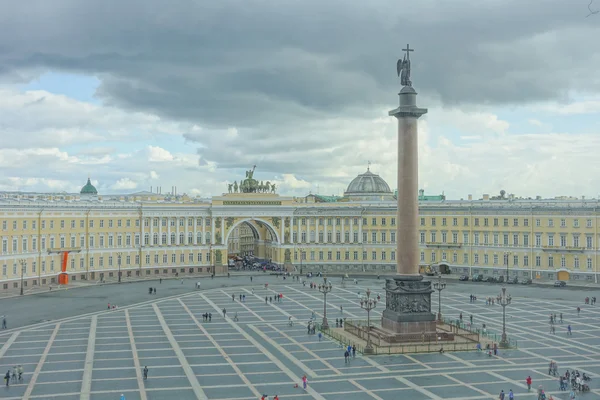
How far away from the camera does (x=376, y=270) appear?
10456 cm

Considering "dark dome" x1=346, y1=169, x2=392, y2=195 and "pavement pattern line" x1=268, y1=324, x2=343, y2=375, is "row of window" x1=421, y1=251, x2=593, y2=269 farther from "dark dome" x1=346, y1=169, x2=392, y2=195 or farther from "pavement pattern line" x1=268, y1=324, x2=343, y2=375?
"pavement pattern line" x1=268, y1=324, x2=343, y2=375

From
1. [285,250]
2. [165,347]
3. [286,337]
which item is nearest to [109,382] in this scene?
[165,347]

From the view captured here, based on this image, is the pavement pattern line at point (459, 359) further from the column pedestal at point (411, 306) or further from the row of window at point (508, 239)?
the row of window at point (508, 239)

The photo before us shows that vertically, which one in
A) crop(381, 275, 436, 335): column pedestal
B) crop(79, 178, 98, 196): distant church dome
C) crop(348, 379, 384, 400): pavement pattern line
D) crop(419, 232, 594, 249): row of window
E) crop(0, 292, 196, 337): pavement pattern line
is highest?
crop(79, 178, 98, 196): distant church dome

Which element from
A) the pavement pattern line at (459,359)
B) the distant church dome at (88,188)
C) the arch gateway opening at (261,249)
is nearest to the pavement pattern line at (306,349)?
the pavement pattern line at (459,359)

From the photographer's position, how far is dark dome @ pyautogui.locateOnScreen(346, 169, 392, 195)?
402 feet

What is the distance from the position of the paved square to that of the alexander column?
3617 millimetres

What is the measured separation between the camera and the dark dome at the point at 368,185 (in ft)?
402

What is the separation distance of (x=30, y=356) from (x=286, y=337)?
707 inches

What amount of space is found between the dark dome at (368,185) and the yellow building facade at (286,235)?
2.19 m

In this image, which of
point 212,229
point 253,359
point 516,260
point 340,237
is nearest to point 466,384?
point 253,359

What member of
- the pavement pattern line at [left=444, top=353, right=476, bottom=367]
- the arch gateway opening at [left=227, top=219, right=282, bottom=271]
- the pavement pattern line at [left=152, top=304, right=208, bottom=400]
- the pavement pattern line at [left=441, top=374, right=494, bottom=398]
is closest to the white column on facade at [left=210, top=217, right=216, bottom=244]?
the arch gateway opening at [left=227, top=219, right=282, bottom=271]

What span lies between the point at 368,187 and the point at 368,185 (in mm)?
422

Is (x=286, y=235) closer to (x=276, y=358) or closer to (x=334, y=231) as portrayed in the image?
(x=334, y=231)
